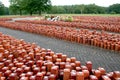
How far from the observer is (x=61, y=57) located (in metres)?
4.64

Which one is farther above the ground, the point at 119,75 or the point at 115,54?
the point at 119,75

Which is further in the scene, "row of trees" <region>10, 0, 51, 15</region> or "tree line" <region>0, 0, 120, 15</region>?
"tree line" <region>0, 0, 120, 15</region>

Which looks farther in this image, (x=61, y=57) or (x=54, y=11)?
(x=54, y=11)

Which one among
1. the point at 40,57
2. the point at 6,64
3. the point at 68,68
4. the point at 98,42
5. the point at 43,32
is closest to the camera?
the point at 68,68

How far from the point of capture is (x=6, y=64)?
430 cm

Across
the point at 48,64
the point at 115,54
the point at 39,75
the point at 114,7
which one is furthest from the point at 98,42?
the point at 114,7

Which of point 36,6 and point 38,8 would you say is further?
point 36,6

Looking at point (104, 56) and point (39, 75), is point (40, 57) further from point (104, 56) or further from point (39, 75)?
point (104, 56)

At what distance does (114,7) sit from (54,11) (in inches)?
859

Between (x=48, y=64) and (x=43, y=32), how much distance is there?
860 cm

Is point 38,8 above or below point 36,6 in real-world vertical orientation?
below

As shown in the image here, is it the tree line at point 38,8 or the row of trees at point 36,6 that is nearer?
the row of trees at point 36,6

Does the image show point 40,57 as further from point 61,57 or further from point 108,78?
point 108,78

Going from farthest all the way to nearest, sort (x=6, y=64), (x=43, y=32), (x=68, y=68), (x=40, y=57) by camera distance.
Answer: (x=43, y=32) < (x=40, y=57) < (x=6, y=64) < (x=68, y=68)
